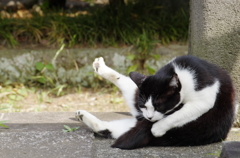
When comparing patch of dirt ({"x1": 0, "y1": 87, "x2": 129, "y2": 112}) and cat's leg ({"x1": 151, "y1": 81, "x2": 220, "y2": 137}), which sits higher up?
cat's leg ({"x1": 151, "y1": 81, "x2": 220, "y2": 137})

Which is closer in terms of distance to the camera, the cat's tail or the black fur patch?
the cat's tail

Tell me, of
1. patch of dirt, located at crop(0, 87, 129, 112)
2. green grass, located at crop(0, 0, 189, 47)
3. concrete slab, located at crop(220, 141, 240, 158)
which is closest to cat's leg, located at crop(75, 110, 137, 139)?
concrete slab, located at crop(220, 141, 240, 158)

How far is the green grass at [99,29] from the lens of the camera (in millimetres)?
4703

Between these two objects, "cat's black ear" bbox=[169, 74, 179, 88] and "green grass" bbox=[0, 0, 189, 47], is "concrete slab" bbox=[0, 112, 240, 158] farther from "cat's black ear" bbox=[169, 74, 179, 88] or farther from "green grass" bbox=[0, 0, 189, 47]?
"green grass" bbox=[0, 0, 189, 47]

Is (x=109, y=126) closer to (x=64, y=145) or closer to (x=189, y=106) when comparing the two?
(x=64, y=145)

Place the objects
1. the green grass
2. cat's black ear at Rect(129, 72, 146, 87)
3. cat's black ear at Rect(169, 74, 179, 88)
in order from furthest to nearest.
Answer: the green grass < cat's black ear at Rect(129, 72, 146, 87) < cat's black ear at Rect(169, 74, 179, 88)

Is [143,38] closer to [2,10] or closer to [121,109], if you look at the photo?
[121,109]

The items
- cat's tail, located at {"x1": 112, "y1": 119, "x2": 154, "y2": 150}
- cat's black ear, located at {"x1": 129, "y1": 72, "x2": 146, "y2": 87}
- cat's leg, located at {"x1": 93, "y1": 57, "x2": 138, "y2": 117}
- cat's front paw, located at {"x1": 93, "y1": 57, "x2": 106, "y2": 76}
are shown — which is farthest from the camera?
cat's front paw, located at {"x1": 93, "y1": 57, "x2": 106, "y2": 76}

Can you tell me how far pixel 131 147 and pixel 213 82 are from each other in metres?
0.66

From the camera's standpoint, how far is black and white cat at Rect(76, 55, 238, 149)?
2164mm

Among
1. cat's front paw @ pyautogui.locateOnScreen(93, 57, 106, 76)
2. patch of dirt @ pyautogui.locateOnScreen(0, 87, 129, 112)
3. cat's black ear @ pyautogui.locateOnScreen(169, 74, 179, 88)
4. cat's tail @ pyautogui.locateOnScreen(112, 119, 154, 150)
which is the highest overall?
cat's black ear @ pyautogui.locateOnScreen(169, 74, 179, 88)

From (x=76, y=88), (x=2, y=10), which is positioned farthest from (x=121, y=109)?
(x=2, y=10)

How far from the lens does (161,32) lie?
4.80 meters

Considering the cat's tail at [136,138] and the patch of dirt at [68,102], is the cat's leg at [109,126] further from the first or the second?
the patch of dirt at [68,102]
